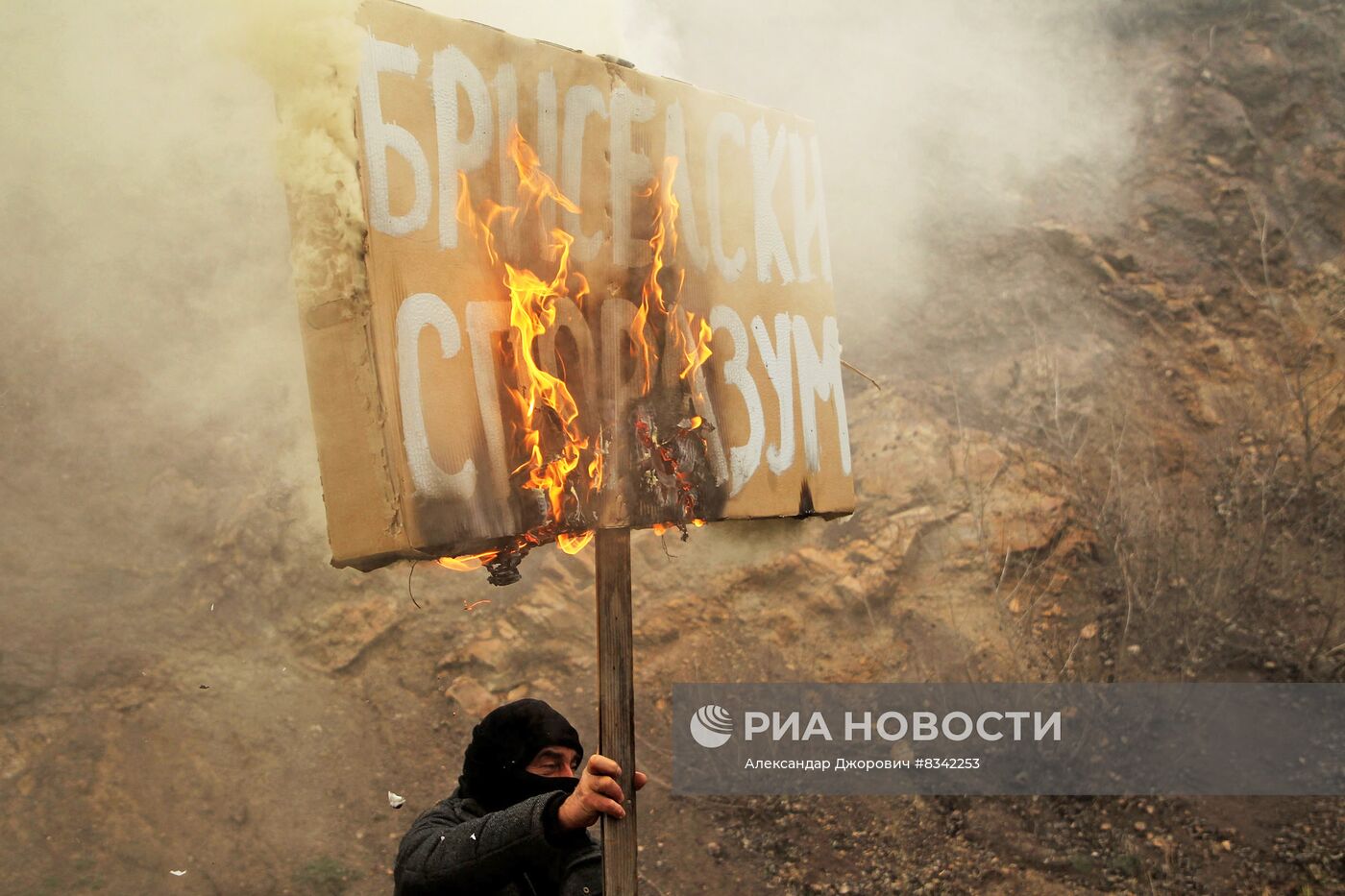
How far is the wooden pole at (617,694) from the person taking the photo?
1.93 meters

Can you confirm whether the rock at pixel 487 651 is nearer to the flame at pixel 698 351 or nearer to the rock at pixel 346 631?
the rock at pixel 346 631

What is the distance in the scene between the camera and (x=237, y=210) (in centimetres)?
671

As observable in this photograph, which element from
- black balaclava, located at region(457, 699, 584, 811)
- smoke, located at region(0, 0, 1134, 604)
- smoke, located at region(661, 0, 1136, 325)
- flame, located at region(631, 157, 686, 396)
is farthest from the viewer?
smoke, located at region(661, 0, 1136, 325)

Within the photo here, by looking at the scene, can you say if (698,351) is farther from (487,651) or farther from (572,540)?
(487,651)

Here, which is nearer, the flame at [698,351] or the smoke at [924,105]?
the flame at [698,351]

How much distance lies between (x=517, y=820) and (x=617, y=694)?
0.31 metres

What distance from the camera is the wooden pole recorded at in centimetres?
193

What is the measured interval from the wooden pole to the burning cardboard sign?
89mm

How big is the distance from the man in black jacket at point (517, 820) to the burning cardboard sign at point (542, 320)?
465 millimetres

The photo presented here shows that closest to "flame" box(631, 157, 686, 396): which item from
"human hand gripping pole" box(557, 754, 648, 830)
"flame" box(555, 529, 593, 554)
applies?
"flame" box(555, 529, 593, 554)

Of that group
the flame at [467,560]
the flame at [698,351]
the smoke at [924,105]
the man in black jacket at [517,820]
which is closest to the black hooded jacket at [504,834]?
the man in black jacket at [517,820]

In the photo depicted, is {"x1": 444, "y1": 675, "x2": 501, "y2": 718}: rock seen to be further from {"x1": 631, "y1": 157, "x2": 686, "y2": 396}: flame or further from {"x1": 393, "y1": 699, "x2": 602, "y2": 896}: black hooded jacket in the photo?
{"x1": 631, "y1": 157, "x2": 686, "y2": 396}: flame

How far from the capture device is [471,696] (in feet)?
18.0

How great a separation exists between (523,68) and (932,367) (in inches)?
193
